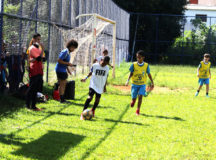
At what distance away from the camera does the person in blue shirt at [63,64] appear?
9.25 m

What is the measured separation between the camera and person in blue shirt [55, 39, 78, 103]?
30.3ft

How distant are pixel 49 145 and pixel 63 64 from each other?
3.80 metres

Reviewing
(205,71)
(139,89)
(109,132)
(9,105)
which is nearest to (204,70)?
(205,71)

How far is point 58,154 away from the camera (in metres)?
5.50

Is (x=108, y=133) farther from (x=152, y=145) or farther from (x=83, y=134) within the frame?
(x=152, y=145)

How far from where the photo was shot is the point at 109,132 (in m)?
6.94

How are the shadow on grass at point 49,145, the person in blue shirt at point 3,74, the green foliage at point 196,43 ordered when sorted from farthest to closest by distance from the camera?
the green foliage at point 196,43 < the person in blue shirt at point 3,74 < the shadow on grass at point 49,145

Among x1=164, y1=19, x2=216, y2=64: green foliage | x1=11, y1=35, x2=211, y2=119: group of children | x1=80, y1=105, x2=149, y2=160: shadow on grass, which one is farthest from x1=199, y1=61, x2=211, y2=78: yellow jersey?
x1=164, y1=19, x2=216, y2=64: green foliage

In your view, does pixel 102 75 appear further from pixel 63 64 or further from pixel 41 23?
pixel 41 23

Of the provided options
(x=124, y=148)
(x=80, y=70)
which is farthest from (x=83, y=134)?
(x=80, y=70)

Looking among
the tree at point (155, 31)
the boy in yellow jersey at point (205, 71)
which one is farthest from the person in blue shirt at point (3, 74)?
the tree at point (155, 31)

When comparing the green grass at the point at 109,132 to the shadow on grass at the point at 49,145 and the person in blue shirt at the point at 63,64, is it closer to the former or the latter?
the shadow on grass at the point at 49,145

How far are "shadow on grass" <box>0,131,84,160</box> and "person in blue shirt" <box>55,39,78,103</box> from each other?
9.87 feet

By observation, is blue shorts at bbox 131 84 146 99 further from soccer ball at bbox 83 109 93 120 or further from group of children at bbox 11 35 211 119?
soccer ball at bbox 83 109 93 120
